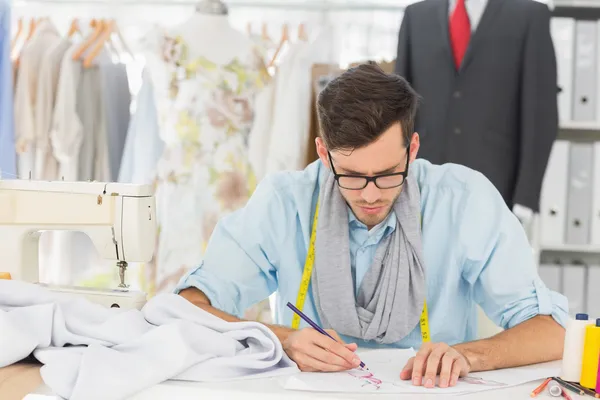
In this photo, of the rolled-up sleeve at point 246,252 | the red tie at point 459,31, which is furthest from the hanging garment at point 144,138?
the rolled-up sleeve at point 246,252

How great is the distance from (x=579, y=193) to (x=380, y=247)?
1.71m

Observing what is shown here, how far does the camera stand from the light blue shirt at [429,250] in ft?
6.22


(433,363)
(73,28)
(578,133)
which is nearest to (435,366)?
(433,363)

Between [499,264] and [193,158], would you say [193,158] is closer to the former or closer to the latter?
[193,158]

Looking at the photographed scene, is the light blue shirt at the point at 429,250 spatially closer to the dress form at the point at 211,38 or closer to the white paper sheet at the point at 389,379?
the white paper sheet at the point at 389,379

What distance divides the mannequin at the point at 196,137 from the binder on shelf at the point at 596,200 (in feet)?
4.53

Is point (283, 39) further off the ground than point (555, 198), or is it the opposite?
point (283, 39)

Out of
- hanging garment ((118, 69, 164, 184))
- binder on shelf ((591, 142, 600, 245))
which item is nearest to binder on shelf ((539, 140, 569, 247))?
binder on shelf ((591, 142, 600, 245))

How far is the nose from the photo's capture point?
1.77 meters

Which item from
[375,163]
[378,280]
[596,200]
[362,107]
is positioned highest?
[362,107]

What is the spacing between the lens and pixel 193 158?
3156 mm

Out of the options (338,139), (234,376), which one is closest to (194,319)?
(234,376)

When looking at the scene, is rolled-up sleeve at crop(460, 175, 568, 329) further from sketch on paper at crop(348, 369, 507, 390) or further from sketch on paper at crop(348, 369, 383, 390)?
sketch on paper at crop(348, 369, 383, 390)

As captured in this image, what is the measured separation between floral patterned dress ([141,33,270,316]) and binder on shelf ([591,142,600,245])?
54.9 inches
